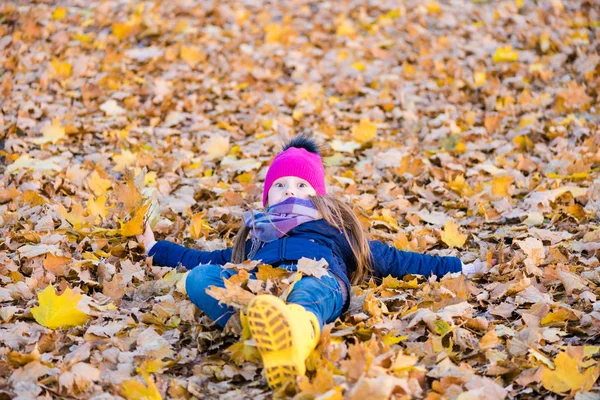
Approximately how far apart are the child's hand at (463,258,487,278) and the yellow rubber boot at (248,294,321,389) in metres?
1.22

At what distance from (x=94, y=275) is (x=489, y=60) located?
4.41m

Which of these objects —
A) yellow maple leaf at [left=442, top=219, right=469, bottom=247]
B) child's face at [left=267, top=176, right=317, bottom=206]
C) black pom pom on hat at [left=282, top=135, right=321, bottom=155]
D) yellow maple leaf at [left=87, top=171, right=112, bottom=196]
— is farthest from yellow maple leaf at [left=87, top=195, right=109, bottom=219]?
yellow maple leaf at [left=442, top=219, right=469, bottom=247]

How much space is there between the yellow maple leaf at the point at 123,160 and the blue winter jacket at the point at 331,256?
1350 millimetres

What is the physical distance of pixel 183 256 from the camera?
3316 millimetres

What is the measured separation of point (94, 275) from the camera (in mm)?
Answer: 3172

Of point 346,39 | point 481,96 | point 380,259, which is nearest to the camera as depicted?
point 380,259

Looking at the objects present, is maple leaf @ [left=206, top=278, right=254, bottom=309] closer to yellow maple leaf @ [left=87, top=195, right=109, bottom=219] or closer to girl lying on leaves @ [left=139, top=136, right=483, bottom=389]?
girl lying on leaves @ [left=139, top=136, right=483, bottom=389]

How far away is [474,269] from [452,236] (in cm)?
39

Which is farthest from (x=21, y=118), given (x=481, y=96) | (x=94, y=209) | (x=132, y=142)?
(x=481, y=96)

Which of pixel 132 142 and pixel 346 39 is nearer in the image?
pixel 132 142

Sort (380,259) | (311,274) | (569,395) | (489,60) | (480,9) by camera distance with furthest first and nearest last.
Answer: (480,9), (489,60), (380,259), (311,274), (569,395)

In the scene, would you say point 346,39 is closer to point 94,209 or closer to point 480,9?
point 480,9

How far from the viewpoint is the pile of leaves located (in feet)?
7.98

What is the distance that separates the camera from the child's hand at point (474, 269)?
3.20 meters
